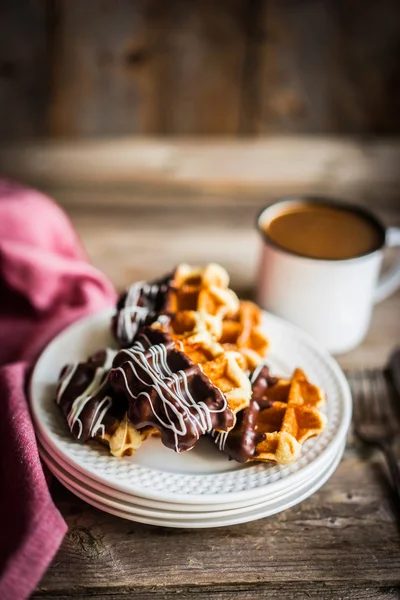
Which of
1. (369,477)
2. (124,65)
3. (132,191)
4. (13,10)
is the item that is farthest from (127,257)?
(369,477)

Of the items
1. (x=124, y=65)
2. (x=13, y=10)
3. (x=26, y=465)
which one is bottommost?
(x=26, y=465)

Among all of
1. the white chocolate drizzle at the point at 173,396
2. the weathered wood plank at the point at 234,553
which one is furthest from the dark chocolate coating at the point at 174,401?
the weathered wood plank at the point at 234,553

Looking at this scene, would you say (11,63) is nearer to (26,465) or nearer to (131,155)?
(131,155)

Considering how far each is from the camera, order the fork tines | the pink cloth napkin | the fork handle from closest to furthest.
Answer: the pink cloth napkin → the fork handle → the fork tines

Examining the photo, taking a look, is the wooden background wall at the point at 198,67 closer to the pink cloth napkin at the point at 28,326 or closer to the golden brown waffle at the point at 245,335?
the pink cloth napkin at the point at 28,326

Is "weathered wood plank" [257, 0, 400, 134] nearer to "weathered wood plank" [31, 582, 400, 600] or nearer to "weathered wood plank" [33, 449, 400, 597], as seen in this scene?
"weathered wood plank" [33, 449, 400, 597]

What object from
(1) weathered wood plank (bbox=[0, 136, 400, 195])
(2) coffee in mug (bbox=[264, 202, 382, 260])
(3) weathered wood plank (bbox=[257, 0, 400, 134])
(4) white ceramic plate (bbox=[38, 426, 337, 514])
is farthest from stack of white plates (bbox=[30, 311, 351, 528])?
(3) weathered wood plank (bbox=[257, 0, 400, 134])
